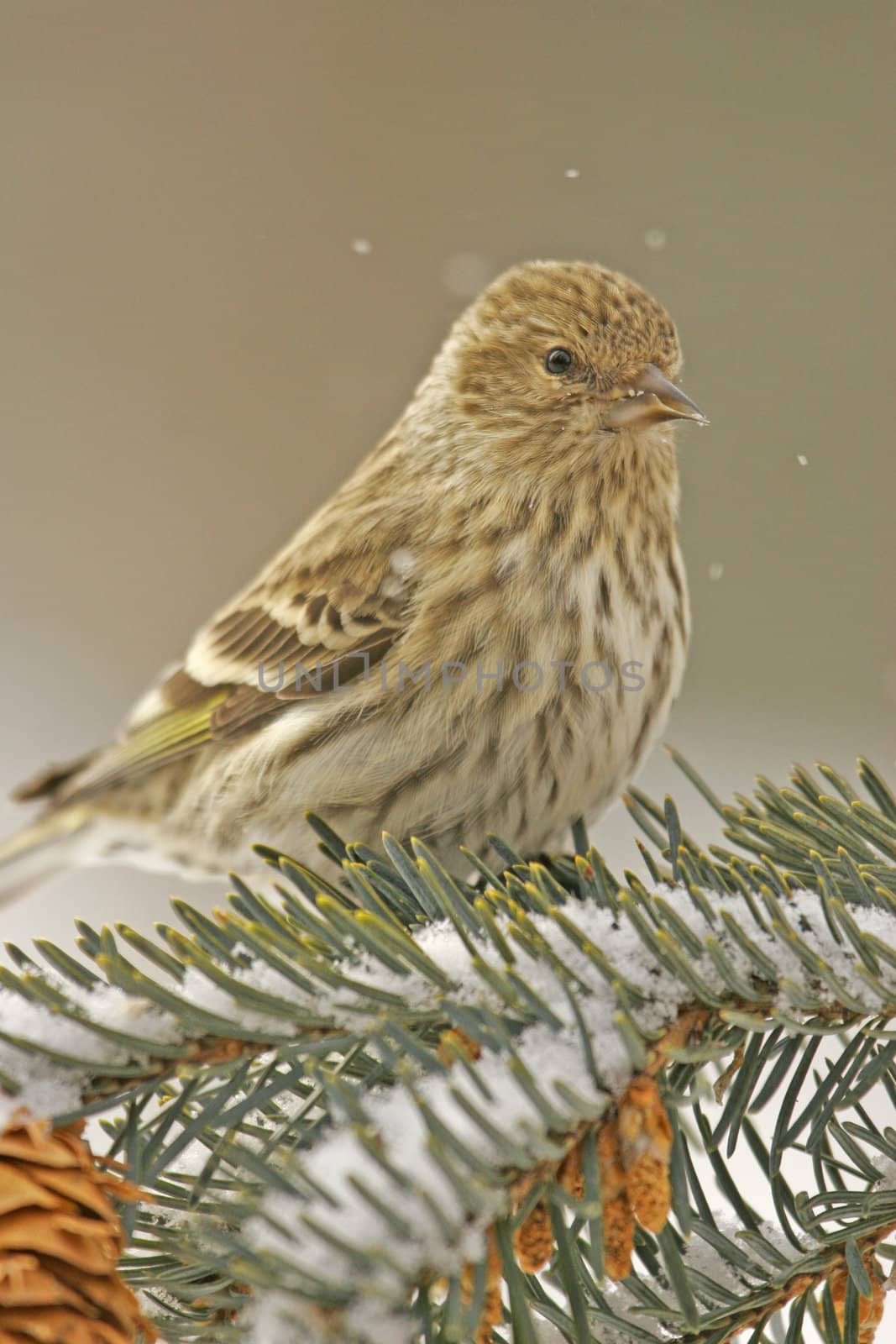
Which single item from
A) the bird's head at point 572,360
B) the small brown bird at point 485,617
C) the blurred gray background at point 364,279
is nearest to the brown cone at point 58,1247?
the small brown bird at point 485,617

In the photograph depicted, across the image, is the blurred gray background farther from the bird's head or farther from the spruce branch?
the spruce branch

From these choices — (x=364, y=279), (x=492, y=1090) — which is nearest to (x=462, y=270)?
(x=364, y=279)

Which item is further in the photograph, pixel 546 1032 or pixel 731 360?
pixel 731 360

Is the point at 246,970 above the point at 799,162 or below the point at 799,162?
below

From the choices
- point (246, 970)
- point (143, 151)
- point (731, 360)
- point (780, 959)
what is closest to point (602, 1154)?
point (780, 959)

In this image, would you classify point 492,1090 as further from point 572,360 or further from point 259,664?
point 259,664

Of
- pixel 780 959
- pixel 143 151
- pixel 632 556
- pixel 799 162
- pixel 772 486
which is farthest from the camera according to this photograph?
pixel 143 151

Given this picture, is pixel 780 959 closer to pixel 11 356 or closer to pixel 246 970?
pixel 246 970
